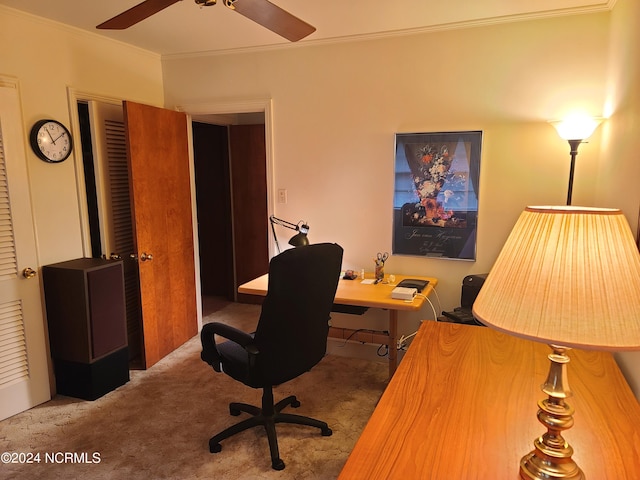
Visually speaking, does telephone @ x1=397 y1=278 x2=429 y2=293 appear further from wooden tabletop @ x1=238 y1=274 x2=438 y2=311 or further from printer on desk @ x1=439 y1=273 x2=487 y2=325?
printer on desk @ x1=439 y1=273 x2=487 y2=325

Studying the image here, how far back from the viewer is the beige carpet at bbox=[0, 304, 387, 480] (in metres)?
2.13

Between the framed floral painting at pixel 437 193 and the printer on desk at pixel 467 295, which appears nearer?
the printer on desk at pixel 467 295

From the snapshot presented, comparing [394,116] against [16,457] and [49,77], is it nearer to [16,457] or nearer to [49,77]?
[49,77]

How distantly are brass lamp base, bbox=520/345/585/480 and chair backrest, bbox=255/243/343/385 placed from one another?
3.75 feet

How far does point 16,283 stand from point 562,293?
288 cm

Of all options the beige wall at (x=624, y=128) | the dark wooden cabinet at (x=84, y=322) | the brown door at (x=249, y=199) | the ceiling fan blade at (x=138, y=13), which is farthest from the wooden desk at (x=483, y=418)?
the brown door at (x=249, y=199)

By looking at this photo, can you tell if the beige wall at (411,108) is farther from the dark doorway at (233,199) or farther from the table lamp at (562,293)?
the table lamp at (562,293)

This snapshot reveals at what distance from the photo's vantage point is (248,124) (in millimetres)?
4512

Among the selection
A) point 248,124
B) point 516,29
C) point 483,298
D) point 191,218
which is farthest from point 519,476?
point 248,124

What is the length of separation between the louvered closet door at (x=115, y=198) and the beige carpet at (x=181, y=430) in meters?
0.50

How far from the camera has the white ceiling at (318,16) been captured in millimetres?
2449

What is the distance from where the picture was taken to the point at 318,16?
2656 millimetres

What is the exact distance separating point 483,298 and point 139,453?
2.09 meters

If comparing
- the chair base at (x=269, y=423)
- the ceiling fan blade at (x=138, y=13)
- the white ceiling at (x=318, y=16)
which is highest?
the white ceiling at (x=318, y=16)
